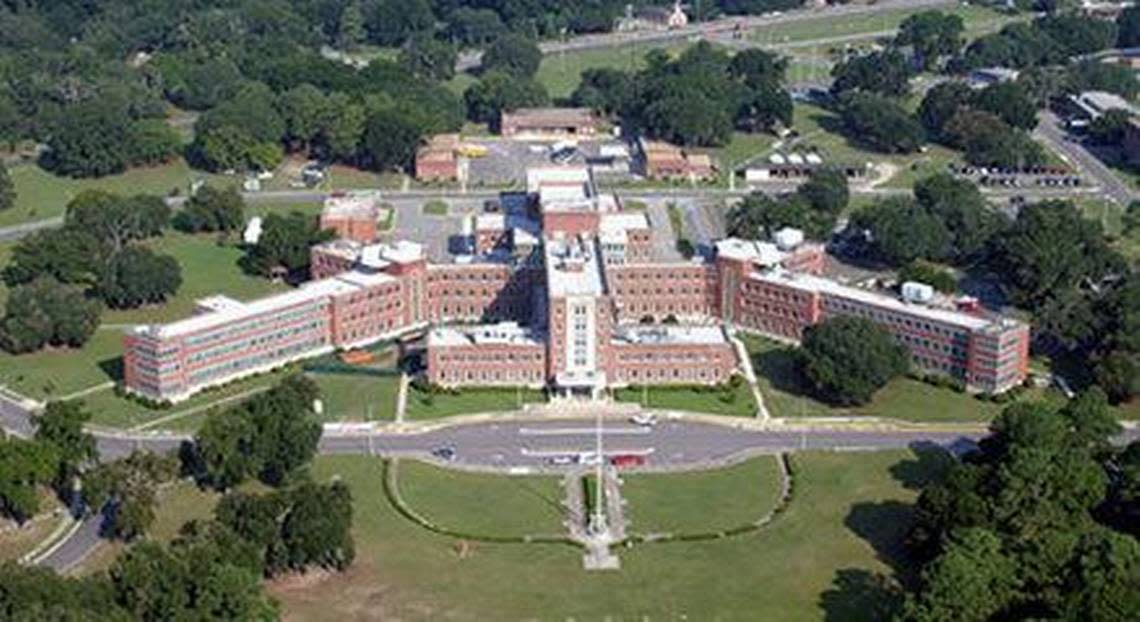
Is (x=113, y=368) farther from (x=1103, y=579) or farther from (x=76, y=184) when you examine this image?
(x=1103, y=579)

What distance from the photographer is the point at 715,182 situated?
108 m

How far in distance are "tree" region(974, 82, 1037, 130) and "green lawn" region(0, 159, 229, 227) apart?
49538mm

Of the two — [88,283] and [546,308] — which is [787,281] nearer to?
[546,308]

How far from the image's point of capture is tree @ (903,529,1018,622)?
4953 cm

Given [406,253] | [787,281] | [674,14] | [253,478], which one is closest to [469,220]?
[406,253]

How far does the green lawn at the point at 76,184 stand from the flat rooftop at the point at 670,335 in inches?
1620

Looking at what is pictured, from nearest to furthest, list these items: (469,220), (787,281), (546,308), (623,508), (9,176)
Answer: (623,508) → (546,308) → (787,281) → (469,220) → (9,176)

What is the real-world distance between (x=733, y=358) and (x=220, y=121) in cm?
4852

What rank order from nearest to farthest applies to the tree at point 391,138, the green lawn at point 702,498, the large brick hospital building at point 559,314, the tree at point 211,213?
the green lawn at point 702,498
the large brick hospital building at point 559,314
the tree at point 211,213
the tree at point 391,138

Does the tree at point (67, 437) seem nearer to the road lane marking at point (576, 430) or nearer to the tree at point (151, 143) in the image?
the road lane marking at point (576, 430)

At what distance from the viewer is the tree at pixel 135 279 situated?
82.1 metres

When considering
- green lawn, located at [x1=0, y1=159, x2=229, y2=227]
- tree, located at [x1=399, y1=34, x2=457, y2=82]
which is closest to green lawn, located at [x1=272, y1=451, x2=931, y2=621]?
green lawn, located at [x1=0, y1=159, x2=229, y2=227]

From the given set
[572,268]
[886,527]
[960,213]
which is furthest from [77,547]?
[960,213]

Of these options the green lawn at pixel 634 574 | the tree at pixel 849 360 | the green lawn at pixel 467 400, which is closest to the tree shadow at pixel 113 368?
the green lawn at pixel 467 400
